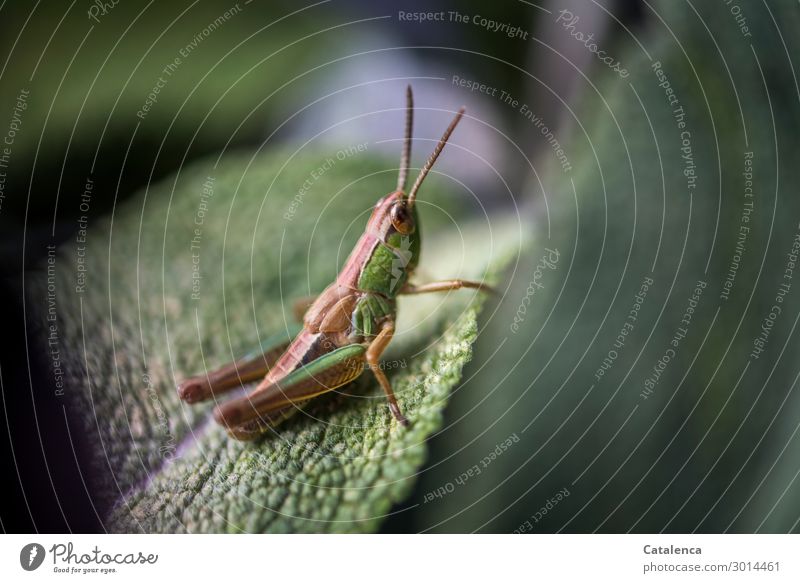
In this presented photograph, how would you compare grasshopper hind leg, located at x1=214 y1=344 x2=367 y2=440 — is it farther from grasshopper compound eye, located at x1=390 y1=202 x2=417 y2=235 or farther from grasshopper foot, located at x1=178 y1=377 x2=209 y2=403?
grasshopper compound eye, located at x1=390 y1=202 x2=417 y2=235

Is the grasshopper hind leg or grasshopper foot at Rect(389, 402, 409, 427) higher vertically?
the grasshopper hind leg

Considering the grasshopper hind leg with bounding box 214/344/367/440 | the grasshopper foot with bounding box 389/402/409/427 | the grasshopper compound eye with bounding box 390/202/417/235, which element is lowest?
the grasshopper foot with bounding box 389/402/409/427

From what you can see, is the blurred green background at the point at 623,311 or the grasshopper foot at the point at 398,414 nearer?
the grasshopper foot at the point at 398,414

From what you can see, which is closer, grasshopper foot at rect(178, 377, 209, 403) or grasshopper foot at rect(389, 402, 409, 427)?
grasshopper foot at rect(389, 402, 409, 427)
